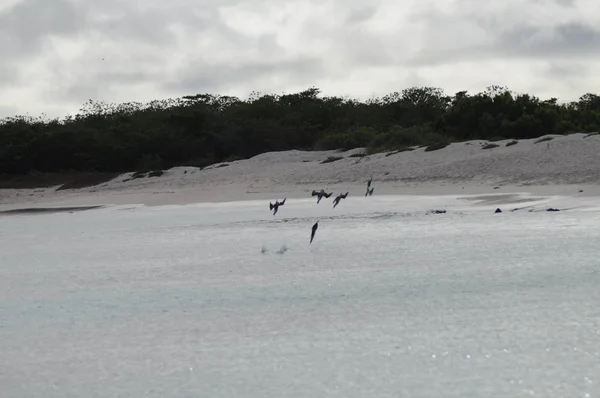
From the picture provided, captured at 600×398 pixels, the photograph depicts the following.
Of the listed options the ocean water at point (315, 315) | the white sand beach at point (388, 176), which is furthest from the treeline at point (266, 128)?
the ocean water at point (315, 315)

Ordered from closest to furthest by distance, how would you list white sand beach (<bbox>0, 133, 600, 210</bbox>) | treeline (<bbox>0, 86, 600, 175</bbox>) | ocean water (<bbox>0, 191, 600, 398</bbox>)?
ocean water (<bbox>0, 191, 600, 398</bbox>) → white sand beach (<bbox>0, 133, 600, 210</bbox>) → treeline (<bbox>0, 86, 600, 175</bbox>)

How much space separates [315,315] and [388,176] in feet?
46.2

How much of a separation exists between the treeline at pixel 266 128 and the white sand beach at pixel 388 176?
2.97 m

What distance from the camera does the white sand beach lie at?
1529 cm

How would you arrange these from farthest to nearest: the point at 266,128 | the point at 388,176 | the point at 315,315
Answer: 1. the point at 266,128
2. the point at 388,176
3. the point at 315,315

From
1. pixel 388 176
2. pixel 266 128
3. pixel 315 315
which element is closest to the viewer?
pixel 315 315

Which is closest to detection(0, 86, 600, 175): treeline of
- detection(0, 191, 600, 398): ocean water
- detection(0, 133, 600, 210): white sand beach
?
detection(0, 133, 600, 210): white sand beach

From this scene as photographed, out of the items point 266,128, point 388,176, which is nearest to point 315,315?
point 388,176

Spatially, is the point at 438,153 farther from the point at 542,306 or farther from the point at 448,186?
the point at 542,306

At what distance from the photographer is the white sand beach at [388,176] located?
15.3 m

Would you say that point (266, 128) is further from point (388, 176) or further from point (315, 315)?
point (315, 315)

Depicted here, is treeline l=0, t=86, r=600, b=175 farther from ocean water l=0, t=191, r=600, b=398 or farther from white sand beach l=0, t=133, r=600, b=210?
ocean water l=0, t=191, r=600, b=398

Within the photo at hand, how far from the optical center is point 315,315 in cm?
422

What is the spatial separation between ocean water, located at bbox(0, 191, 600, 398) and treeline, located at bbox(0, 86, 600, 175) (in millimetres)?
16060
